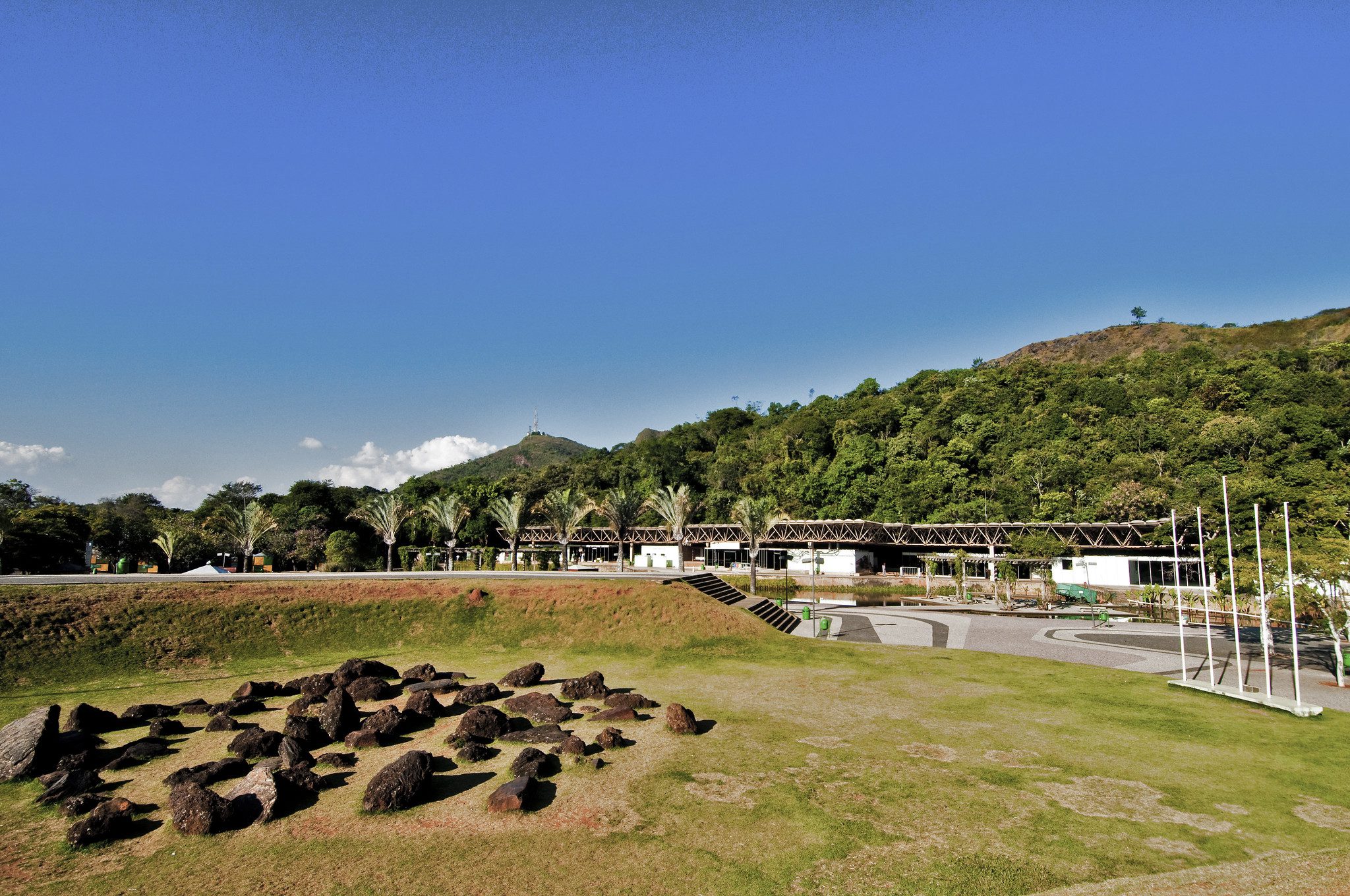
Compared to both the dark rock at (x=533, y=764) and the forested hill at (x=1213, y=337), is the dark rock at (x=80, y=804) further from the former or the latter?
the forested hill at (x=1213, y=337)

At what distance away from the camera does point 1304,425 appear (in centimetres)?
8012

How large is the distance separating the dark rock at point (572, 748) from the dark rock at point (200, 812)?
6460 mm

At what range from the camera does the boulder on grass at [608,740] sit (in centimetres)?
1606

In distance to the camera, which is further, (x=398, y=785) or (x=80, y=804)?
(x=398, y=785)

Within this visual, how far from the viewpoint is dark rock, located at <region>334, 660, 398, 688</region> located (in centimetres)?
2208

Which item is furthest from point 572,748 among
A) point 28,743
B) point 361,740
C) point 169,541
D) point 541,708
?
point 169,541

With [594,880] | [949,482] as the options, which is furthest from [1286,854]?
[949,482]

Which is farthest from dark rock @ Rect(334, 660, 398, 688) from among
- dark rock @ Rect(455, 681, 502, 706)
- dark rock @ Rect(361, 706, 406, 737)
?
dark rock @ Rect(361, 706, 406, 737)

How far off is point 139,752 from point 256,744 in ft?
9.32

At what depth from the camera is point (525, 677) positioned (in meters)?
22.8

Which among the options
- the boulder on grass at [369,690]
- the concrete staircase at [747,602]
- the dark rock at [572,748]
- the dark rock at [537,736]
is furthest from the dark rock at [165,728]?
the concrete staircase at [747,602]

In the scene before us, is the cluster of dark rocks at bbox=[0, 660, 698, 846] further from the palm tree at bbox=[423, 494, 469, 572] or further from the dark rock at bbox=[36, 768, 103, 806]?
the palm tree at bbox=[423, 494, 469, 572]

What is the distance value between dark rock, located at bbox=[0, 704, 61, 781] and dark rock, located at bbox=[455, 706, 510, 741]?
8.93 meters

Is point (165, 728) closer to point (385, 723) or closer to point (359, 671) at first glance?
point (359, 671)
